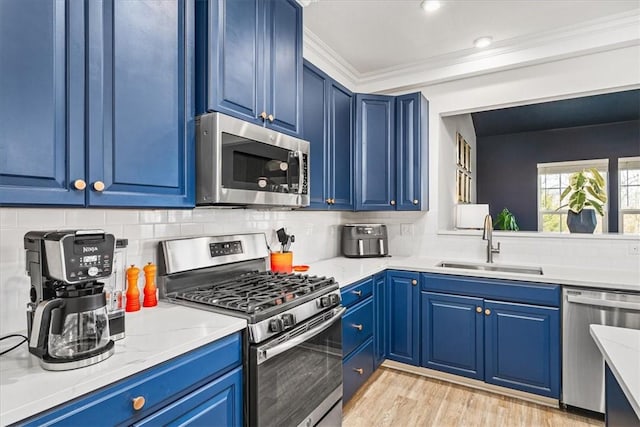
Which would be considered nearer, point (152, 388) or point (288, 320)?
point (152, 388)

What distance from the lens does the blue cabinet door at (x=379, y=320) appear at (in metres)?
2.61

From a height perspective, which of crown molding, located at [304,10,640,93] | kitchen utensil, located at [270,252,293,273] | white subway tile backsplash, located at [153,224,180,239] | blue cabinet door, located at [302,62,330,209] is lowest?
kitchen utensil, located at [270,252,293,273]

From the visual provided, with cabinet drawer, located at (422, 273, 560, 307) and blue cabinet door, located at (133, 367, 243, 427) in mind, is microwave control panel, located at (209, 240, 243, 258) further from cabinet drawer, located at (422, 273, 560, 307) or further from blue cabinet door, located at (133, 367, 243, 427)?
cabinet drawer, located at (422, 273, 560, 307)

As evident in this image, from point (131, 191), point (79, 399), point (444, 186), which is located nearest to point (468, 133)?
point (444, 186)

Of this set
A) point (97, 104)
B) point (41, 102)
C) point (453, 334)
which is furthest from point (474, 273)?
point (41, 102)

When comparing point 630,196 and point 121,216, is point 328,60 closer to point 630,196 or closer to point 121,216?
point 121,216

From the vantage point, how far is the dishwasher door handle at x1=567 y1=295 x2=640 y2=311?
202cm

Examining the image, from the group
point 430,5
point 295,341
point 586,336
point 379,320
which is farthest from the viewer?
point 379,320

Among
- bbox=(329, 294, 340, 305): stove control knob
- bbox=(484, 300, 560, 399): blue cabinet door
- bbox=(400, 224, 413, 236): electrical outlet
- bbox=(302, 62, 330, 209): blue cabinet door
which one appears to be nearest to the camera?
bbox=(329, 294, 340, 305): stove control knob

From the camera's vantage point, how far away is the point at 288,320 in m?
1.50

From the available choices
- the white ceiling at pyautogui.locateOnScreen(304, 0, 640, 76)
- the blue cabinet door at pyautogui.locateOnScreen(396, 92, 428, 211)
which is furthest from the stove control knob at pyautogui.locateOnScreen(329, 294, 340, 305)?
the white ceiling at pyautogui.locateOnScreen(304, 0, 640, 76)

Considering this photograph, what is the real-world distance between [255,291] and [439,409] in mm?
1523

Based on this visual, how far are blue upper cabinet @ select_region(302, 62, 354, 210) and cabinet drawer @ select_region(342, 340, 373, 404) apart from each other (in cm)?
104

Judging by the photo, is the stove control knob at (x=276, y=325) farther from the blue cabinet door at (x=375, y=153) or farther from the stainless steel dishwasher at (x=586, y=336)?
the stainless steel dishwasher at (x=586, y=336)
